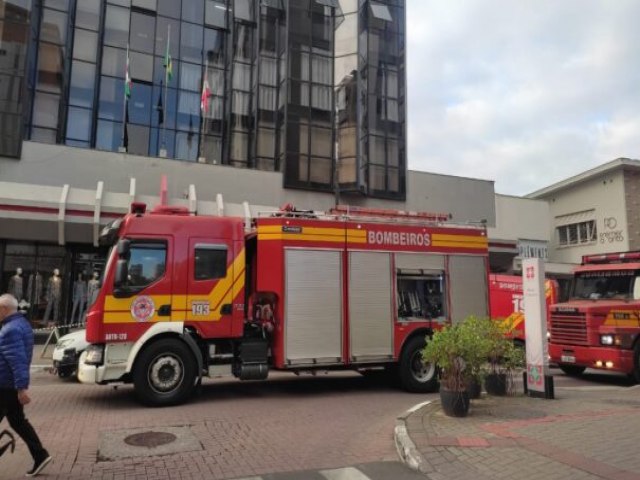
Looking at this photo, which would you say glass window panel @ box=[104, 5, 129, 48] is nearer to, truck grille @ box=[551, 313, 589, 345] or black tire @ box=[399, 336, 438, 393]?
black tire @ box=[399, 336, 438, 393]

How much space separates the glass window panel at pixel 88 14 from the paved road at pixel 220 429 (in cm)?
1976

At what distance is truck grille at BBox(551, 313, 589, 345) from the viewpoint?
13117mm

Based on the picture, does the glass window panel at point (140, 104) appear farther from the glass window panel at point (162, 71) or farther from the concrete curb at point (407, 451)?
the concrete curb at point (407, 451)

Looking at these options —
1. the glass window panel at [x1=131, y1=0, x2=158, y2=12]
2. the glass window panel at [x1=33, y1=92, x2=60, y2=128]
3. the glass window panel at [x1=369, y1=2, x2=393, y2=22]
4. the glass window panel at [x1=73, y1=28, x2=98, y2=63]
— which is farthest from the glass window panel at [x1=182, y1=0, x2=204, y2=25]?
the glass window panel at [x1=369, y1=2, x2=393, y2=22]

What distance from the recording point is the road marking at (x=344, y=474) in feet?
18.7

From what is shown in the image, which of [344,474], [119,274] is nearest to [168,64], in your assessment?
[119,274]

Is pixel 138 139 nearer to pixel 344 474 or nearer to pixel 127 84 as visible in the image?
pixel 127 84

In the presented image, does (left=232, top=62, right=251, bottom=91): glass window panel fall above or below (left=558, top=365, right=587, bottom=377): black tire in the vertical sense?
above

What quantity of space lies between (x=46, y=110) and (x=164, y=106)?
560 cm

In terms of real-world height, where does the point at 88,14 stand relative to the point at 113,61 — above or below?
above

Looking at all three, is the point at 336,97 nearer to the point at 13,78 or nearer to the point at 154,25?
the point at 154,25

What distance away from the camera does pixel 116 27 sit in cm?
2697

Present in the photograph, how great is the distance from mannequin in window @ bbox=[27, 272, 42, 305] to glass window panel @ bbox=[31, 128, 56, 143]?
638 centimetres

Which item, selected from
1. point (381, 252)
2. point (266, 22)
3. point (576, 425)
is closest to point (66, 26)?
point (266, 22)
